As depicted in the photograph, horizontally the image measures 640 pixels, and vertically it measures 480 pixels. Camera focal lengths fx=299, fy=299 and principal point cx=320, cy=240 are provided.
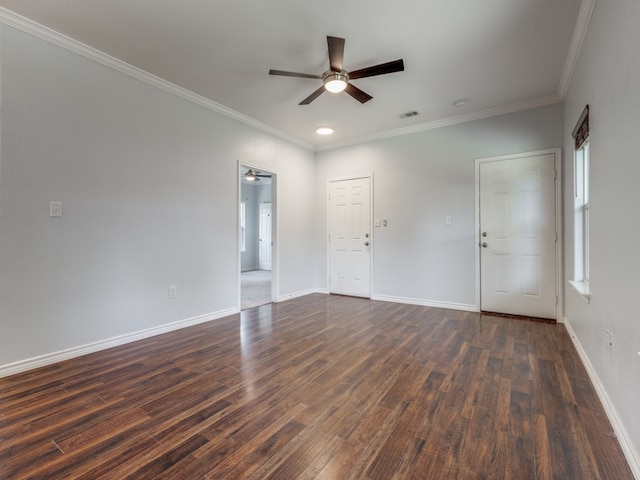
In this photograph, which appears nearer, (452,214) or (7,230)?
(7,230)

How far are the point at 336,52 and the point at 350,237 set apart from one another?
3.18m

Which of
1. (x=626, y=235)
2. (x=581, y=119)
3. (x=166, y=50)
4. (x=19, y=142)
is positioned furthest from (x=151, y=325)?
(x=581, y=119)

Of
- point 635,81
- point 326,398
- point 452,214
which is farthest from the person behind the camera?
point 452,214

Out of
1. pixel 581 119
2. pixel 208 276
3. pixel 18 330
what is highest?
pixel 581 119

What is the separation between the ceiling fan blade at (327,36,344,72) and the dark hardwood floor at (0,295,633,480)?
100.0 inches

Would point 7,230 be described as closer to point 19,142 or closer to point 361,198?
point 19,142

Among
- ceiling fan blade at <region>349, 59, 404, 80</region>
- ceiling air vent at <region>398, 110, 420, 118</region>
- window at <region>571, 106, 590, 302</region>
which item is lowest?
window at <region>571, 106, 590, 302</region>

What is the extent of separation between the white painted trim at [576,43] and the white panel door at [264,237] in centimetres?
742

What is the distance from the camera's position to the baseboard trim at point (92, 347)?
7.61 feet

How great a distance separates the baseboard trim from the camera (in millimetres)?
2318

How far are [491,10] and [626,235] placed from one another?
1.85 m

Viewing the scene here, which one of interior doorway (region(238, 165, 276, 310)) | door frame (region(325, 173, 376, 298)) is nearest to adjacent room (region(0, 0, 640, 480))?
door frame (region(325, 173, 376, 298))

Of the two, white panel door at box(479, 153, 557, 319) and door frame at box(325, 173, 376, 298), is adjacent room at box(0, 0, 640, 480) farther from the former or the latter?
door frame at box(325, 173, 376, 298)

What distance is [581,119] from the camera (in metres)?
2.53
